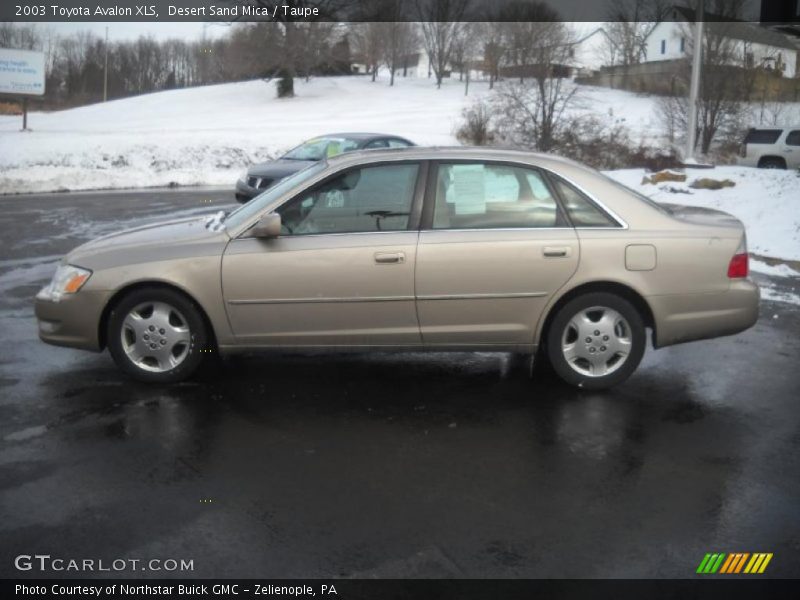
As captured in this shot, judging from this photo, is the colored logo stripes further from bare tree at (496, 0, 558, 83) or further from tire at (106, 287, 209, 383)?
bare tree at (496, 0, 558, 83)

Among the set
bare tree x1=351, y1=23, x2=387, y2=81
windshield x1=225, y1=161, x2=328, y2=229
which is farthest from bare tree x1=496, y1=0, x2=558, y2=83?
windshield x1=225, y1=161, x2=328, y2=229

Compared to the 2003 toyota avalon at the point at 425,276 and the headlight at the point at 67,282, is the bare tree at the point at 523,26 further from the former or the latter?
the headlight at the point at 67,282

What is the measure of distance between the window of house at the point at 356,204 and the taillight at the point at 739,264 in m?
2.26

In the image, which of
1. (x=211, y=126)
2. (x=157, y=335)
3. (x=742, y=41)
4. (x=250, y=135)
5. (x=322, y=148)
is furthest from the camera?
(x=211, y=126)

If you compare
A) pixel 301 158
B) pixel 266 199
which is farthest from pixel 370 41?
pixel 266 199

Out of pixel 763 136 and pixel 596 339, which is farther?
pixel 763 136

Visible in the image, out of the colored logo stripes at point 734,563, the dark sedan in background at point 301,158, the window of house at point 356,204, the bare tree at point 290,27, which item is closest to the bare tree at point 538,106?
the dark sedan in background at point 301,158

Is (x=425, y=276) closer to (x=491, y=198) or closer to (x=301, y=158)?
(x=491, y=198)

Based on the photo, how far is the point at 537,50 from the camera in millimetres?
25188

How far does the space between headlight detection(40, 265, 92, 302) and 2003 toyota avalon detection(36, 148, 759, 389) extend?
15 mm

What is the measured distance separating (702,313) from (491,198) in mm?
1650

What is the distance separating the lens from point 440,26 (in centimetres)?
6469

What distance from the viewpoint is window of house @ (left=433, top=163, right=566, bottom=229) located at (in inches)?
233
